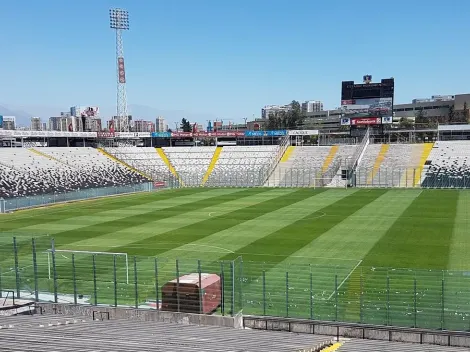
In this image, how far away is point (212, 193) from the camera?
56094 millimetres

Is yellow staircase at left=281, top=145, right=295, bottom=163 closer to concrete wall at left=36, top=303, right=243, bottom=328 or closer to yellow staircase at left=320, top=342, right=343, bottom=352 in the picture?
concrete wall at left=36, top=303, right=243, bottom=328

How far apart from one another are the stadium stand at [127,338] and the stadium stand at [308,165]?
162 ft

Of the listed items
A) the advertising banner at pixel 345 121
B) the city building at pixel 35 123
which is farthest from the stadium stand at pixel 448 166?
the city building at pixel 35 123

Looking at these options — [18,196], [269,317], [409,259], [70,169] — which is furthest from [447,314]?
[70,169]

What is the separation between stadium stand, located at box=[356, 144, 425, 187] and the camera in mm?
59469

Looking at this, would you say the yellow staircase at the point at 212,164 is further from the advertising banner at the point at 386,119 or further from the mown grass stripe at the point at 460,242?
the mown grass stripe at the point at 460,242

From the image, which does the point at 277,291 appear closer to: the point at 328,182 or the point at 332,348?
the point at 332,348

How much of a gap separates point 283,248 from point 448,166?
4134 cm

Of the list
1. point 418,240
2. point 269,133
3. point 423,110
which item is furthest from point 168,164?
point 423,110

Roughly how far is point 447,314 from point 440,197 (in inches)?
1390

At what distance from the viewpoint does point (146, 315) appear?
15.6 metres

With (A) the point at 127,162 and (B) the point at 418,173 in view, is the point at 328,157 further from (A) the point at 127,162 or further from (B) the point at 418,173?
(A) the point at 127,162

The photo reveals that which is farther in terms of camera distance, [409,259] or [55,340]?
[409,259]

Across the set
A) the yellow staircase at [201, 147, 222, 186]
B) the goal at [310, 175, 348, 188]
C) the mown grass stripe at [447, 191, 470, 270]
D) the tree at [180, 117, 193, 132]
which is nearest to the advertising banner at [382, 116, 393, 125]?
the goal at [310, 175, 348, 188]
